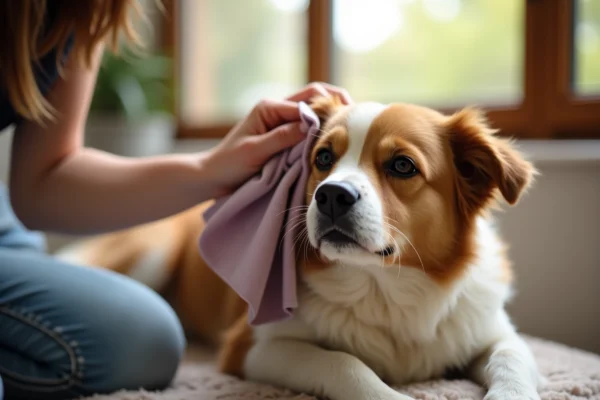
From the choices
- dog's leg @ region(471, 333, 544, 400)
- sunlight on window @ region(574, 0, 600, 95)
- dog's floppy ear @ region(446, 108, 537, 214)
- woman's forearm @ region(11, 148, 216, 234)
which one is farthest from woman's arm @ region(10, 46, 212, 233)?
sunlight on window @ region(574, 0, 600, 95)

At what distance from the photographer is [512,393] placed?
1051 mm

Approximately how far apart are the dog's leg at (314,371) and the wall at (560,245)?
925 millimetres

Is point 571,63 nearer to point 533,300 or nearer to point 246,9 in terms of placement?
point 533,300

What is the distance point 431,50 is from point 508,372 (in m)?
1.55

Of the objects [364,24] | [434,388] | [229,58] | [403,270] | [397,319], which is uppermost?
[364,24]

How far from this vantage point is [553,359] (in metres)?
1.41

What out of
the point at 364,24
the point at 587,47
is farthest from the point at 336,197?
the point at 364,24

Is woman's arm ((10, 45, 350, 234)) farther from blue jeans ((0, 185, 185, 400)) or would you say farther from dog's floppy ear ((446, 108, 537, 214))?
dog's floppy ear ((446, 108, 537, 214))

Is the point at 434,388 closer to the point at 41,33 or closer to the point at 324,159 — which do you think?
the point at 324,159

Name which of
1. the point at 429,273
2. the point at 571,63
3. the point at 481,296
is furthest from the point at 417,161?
the point at 571,63

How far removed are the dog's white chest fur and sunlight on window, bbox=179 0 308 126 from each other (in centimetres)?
175

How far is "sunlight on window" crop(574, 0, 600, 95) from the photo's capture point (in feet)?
6.34

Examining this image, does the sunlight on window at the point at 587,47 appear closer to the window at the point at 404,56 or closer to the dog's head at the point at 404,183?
the window at the point at 404,56

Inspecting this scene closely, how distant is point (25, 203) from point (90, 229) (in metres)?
0.16
